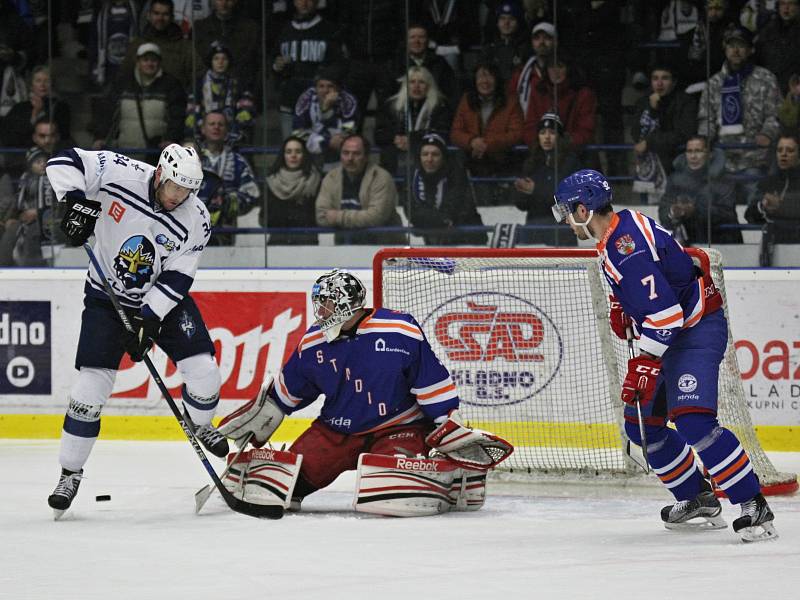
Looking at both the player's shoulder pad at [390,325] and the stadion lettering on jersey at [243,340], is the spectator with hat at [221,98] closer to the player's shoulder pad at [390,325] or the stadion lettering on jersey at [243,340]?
the stadion lettering on jersey at [243,340]

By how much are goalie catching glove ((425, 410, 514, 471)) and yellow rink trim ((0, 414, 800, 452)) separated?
0.80 m

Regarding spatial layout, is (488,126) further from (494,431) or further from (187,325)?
(187,325)

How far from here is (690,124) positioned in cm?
705

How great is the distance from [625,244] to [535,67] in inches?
130

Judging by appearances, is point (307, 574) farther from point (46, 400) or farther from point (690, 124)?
point (690, 124)

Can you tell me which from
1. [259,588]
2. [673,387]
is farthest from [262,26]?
[259,588]

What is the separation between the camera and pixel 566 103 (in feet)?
23.6

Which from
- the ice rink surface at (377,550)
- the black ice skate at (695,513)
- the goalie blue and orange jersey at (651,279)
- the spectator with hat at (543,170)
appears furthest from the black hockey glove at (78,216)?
the spectator with hat at (543,170)

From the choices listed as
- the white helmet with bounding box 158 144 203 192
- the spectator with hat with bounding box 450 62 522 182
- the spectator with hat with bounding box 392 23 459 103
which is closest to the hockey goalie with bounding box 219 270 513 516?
the white helmet with bounding box 158 144 203 192

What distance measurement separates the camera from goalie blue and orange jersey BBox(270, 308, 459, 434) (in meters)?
4.81

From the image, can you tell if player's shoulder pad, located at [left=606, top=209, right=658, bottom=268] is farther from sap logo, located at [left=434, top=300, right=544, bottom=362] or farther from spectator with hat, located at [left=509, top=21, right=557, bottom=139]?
spectator with hat, located at [left=509, top=21, right=557, bottom=139]

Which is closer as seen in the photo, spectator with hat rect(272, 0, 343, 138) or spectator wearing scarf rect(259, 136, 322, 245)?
spectator wearing scarf rect(259, 136, 322, 245)

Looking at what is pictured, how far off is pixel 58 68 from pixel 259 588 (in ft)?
15.8

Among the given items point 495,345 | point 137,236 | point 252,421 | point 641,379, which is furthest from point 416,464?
point 495,345
